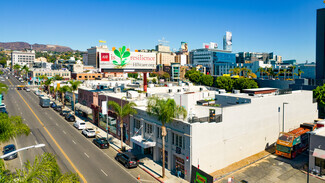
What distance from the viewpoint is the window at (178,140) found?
2717 centimetres

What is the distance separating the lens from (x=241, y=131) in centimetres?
3172

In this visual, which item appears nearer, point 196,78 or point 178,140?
point 178,140

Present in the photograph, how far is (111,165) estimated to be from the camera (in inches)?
1206

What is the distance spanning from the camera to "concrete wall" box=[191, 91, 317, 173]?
27.0 meters

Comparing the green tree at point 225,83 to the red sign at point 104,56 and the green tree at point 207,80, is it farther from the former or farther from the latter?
the red sign at point 104,56

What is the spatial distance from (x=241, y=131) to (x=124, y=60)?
31042 millimetres

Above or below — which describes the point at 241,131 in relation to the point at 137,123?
below

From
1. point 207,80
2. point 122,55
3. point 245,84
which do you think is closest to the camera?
point 122,55

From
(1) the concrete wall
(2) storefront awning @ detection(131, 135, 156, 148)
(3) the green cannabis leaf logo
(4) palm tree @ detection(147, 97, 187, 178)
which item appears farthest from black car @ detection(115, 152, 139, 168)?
(3) the green cannabis leaf logo

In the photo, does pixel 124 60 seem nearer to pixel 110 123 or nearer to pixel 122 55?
pixel 122 55

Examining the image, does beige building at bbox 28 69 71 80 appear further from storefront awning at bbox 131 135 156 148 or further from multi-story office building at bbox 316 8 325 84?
multi-story office building at bbox 316 8 325 84

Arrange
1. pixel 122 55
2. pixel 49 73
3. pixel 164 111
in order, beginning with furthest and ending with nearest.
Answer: pixel 49 73
pixel 122 55
pixel 164 111

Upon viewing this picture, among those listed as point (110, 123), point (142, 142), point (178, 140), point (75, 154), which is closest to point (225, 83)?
point (110, 123)

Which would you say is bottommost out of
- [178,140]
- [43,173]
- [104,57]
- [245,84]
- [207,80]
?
[178,140]
